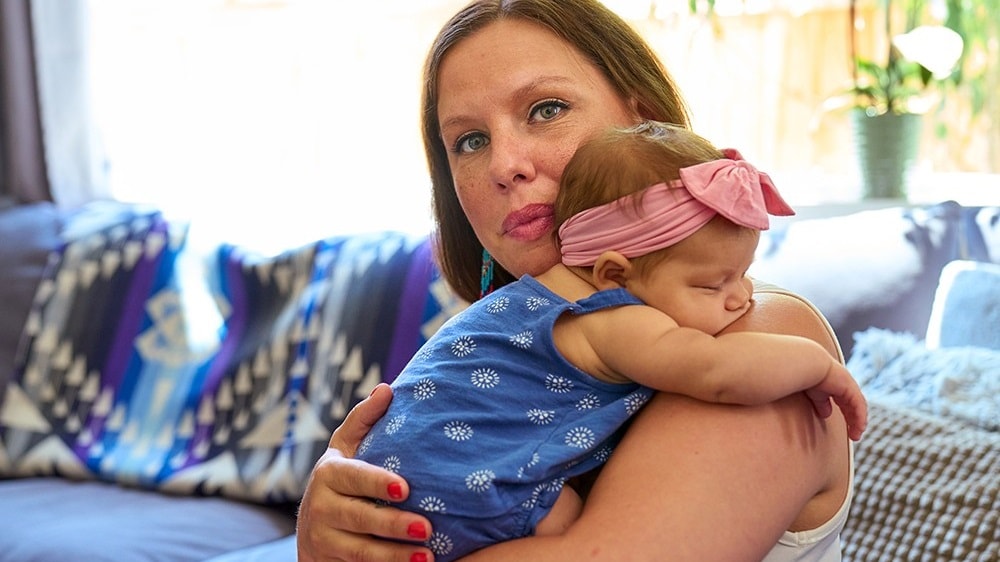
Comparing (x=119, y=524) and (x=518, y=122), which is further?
(x=119, y=524)

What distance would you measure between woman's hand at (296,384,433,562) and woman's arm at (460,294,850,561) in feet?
0.24

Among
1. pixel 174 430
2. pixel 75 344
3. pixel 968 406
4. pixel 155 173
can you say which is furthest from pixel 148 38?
pixel 968 406

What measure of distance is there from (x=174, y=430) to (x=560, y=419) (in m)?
1.85

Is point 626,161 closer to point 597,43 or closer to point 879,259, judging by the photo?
point 597,43

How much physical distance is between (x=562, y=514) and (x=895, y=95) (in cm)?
203

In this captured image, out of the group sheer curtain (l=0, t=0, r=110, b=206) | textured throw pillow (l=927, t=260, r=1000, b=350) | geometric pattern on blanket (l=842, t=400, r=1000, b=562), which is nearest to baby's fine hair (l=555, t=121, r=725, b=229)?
geometric pattern on blanket (l=842, t=400, r=1000, b=562)

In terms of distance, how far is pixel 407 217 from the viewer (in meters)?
3.49

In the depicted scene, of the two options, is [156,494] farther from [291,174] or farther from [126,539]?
[291,174]

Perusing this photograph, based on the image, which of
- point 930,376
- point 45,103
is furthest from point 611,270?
point 45,103

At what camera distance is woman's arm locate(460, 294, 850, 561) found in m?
0.95

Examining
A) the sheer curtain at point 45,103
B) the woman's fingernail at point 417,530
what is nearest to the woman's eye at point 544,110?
the woman's fingernail at point 417,530

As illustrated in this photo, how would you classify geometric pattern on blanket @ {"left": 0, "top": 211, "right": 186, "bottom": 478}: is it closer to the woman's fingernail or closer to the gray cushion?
the gray cushion

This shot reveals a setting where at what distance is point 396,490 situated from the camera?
3.21 ft

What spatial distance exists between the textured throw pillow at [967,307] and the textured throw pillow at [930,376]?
4 centimetres
